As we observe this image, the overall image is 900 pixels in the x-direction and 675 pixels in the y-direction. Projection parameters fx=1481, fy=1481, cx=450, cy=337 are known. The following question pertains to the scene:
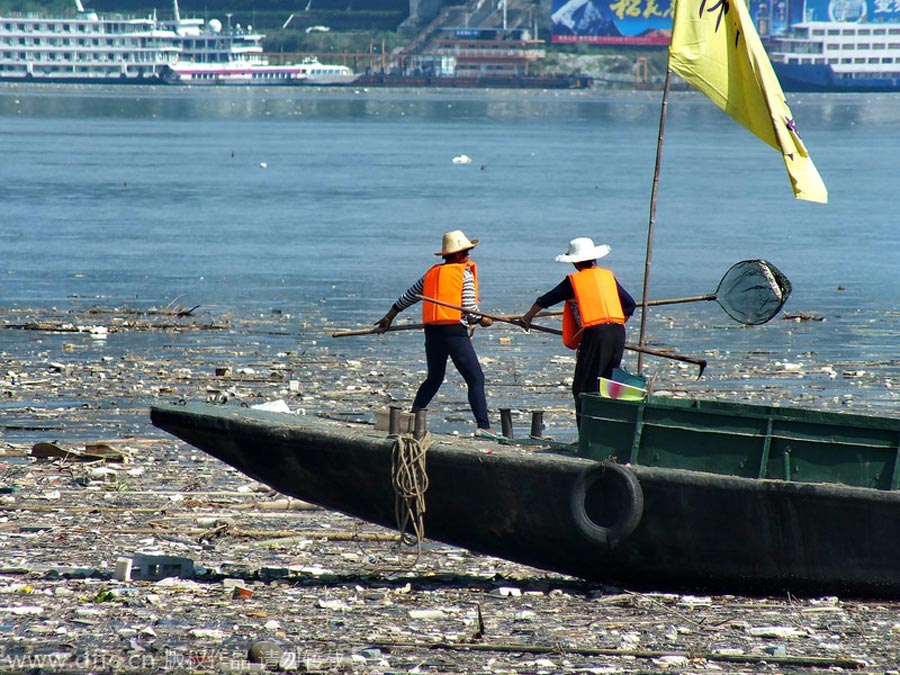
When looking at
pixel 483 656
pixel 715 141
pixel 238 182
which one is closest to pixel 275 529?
pixel 483 656

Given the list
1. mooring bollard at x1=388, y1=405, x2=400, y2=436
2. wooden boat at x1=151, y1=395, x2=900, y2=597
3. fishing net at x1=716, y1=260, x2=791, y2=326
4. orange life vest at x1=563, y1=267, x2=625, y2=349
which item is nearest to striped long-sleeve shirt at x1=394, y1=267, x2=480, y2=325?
orange life vest at x1=563, y1=267, x2=625, y2=349

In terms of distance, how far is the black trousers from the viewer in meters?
10.5

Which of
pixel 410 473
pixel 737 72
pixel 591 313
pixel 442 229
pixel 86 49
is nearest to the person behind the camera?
pixel 410 473

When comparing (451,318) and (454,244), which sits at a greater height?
(454,244)

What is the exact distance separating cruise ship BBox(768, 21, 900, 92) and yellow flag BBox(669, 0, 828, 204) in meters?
178

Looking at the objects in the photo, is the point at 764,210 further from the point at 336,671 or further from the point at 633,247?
the point at 336,671

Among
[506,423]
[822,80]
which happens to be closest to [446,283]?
[506,423]

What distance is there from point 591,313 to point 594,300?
4.1 inches

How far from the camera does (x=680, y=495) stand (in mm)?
9312

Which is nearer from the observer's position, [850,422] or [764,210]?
[850,422]

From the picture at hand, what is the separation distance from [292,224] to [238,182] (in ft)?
54.0

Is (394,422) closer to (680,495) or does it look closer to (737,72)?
(680,495)

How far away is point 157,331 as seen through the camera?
69.2 ft

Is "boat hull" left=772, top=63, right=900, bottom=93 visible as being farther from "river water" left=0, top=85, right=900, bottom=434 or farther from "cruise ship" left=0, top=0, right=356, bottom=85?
"river water" left=0, top=85, right=900, bottom=434
